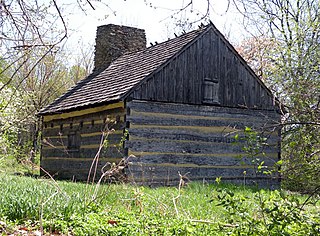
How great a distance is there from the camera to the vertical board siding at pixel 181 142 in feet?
49.3

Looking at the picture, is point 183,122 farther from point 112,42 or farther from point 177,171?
point 112,42

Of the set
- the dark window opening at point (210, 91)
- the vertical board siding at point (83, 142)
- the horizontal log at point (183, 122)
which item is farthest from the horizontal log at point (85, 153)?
the dark window opening at point (210, 91)

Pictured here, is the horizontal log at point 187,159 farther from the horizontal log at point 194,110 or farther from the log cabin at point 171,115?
the horizontal log at point 194,110

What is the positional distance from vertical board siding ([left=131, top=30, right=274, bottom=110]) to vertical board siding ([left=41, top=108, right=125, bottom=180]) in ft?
4.18

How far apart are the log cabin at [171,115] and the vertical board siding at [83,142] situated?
0.03 m

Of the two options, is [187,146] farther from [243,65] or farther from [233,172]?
[243,65]

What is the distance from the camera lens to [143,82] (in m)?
15.3

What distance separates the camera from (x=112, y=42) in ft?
72.5

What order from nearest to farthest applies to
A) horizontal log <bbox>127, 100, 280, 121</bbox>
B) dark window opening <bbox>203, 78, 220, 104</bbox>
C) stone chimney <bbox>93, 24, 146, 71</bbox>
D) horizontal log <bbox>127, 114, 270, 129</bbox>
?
horizontal log <bbox>127, 114, 270, 129</bbox> < horizontal log <bbox>127, 100, 280, 121</bbox> < dark window opening <bbox>203, 78, 220, 104</bbox> < stone chimney <bbox>93, 24, 146, 71</bbox>

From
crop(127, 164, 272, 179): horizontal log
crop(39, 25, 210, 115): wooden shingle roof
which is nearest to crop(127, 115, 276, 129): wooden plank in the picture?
A: crop(39, 25, 210, 115): wooden shingle roof

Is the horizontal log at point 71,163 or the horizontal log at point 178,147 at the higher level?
the horizontal log at point 178,147

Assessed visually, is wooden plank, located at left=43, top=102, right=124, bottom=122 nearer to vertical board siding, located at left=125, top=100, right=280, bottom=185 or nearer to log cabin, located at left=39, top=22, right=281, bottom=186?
log cabin, located at left=39, top=22, right=281, bottom=186

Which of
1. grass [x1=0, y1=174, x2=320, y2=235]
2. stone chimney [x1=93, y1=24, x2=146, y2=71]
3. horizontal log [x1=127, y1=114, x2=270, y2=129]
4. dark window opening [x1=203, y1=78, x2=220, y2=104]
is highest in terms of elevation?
stone chimney [x1=93, y1=24, x2=146, y2=71]

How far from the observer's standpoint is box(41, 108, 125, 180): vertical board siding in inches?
604
